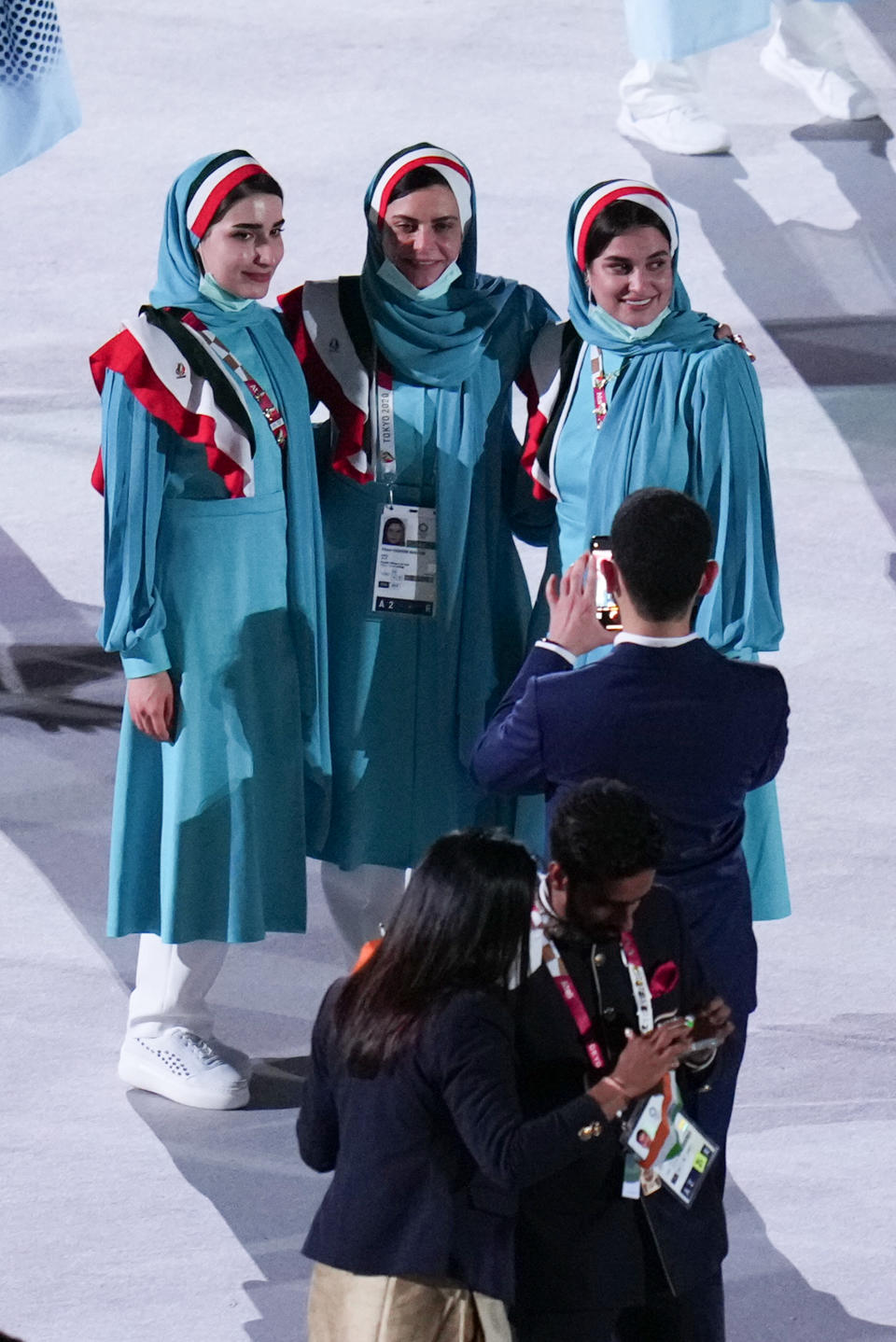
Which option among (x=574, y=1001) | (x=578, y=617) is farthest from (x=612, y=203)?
(x=574, y=1001)

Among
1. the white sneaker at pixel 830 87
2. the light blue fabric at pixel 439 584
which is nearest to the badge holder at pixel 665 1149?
the light blue fabric at pixel 439 584

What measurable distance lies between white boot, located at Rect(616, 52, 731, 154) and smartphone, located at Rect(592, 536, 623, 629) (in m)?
4.51

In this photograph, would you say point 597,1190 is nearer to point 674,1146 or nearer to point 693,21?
point 674,1146

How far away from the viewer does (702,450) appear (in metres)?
3.60

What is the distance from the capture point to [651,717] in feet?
9.20

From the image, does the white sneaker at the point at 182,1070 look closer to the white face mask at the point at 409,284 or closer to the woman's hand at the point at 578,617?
the woman's hand at the point at 578,617

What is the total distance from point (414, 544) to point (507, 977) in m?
1.47

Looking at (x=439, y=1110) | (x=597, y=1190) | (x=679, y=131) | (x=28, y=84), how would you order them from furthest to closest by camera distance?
(x=679, y=131)
(x=28, y=84)
(x=597, y=1190)
(x=439, y=1110)

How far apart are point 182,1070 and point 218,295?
4.28 ft

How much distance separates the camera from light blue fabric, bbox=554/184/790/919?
141 inches

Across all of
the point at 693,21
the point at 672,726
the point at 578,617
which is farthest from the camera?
the point at 693,21

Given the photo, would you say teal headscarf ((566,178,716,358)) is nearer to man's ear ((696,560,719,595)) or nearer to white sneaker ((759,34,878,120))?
man's ear ((696,560,719,595))

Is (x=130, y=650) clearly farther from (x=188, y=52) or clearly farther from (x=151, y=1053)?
(x=188, y=52)

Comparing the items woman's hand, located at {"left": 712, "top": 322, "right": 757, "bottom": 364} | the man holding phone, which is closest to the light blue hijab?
woman's hand, located at {"left": 712, "top": 322, "right": 757, "bottom": 364}
